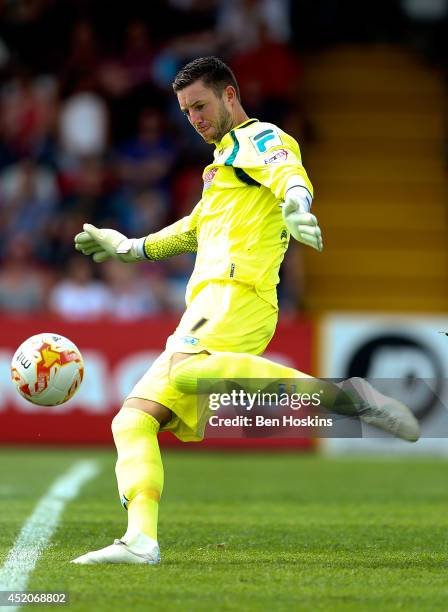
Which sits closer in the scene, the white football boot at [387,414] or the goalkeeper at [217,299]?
the white football boot at [387,414]

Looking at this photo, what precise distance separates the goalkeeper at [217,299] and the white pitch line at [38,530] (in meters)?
0.30

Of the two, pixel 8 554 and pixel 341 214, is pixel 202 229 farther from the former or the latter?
pixel 341 214

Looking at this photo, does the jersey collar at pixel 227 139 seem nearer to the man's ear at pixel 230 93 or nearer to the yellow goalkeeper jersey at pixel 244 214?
the yellow goalkeeper jersey at pixel 244 214

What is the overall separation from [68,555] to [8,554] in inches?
10.3

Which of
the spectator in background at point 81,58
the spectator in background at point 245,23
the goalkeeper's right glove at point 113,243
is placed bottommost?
the goalkeeper's right glove at point 113,243

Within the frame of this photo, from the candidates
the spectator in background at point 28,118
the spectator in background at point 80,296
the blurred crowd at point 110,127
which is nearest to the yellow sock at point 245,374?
the blurred crowd at point 110,127

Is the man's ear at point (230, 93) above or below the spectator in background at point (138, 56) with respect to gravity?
below

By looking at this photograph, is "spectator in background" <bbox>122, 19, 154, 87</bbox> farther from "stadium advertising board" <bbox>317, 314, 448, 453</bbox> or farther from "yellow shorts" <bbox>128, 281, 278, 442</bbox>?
"yellow shorts" <bbox>128, 281, 278, 442</bbox>

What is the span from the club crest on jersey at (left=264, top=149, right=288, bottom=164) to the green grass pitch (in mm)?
1719

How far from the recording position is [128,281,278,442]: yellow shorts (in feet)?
18.6

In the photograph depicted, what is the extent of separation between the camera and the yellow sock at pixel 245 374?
545cm

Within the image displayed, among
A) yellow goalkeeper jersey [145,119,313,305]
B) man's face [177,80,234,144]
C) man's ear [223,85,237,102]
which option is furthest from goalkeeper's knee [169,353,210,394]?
man's ear [223,85,237,102]

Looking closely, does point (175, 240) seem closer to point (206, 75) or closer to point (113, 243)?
point (113, 243)

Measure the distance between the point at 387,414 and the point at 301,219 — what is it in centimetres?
89
